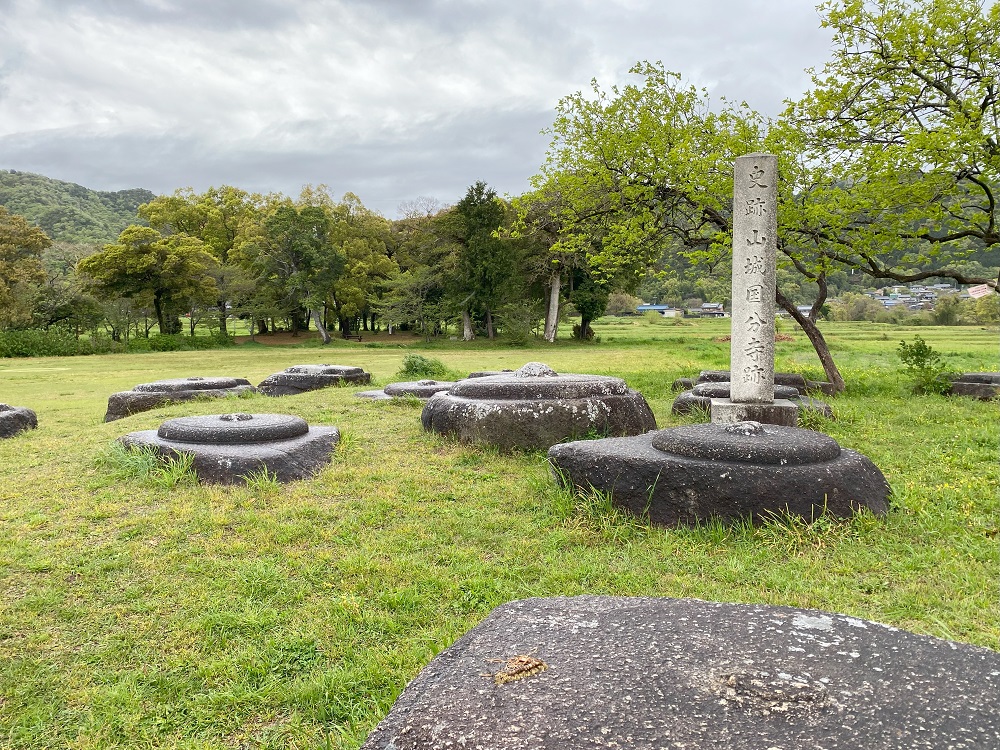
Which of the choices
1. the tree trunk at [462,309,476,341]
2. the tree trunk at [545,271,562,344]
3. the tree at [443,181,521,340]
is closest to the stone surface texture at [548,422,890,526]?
the tree at [443,181,521,340]

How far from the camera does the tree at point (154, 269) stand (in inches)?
1362

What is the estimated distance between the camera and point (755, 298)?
7.27 meters

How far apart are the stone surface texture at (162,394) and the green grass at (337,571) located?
3418mm

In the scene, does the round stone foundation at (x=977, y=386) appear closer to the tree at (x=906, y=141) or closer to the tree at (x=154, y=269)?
the tree at (x=906, y=141)

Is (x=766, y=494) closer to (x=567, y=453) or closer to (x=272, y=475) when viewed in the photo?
(x=567, y=453)

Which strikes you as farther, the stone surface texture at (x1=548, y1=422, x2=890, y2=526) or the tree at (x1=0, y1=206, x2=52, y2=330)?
the tree at (x1=0, y1=206, x2=52, y2=330)

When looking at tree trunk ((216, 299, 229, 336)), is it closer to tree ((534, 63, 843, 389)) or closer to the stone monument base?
tree ((534, 63, 843, 389))

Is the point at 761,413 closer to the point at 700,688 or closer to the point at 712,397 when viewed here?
the point at 712,397

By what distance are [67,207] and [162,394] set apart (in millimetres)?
72907

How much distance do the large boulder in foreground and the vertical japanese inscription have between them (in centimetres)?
521

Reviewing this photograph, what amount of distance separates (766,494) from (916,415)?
5.87m

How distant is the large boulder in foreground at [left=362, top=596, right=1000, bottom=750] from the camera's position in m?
1.71

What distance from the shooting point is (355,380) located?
13.6m

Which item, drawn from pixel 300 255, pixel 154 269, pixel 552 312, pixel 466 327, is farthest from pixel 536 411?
pixel 154 269
